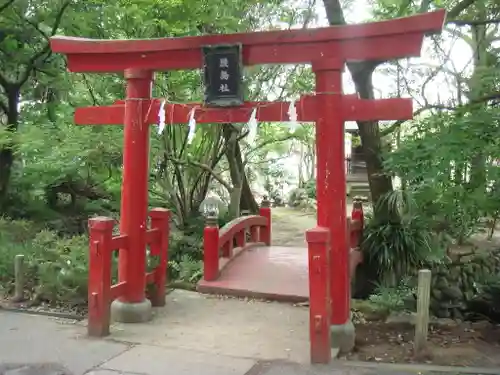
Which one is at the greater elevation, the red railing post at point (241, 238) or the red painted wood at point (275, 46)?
the red painted wood at point (275, 46)

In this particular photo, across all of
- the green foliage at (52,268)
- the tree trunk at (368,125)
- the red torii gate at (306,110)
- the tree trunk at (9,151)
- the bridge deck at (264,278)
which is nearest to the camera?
the red torii gate at (306,110)

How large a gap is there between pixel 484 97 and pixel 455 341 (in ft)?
9.75

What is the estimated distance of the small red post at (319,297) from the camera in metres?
5.39

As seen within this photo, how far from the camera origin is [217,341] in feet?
20.1

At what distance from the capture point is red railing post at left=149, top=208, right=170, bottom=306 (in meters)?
7.48

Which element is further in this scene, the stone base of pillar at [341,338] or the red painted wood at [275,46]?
the stone base of pillar at [341,338]

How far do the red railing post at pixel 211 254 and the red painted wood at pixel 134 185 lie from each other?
211 centimetres

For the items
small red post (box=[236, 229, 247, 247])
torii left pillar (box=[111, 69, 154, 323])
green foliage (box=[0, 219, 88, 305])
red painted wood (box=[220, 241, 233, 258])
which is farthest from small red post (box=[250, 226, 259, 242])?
torii left pillar (box=[111, 69, 154, 323])

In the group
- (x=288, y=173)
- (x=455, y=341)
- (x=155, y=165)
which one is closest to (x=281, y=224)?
(x=155, y=165)

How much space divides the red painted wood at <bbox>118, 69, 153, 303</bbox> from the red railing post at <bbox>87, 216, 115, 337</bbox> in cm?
66

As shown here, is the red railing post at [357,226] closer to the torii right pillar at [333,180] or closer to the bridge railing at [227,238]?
the bridge railing at [227,238]

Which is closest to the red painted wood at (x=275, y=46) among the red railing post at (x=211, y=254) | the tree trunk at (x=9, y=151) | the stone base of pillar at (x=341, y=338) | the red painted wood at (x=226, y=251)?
the stone base of pillar at (x=341, y=338)

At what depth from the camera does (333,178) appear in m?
5.98

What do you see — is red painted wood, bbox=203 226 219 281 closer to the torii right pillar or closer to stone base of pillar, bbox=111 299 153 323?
stone base of pillar, bbox=111 299 153 323
